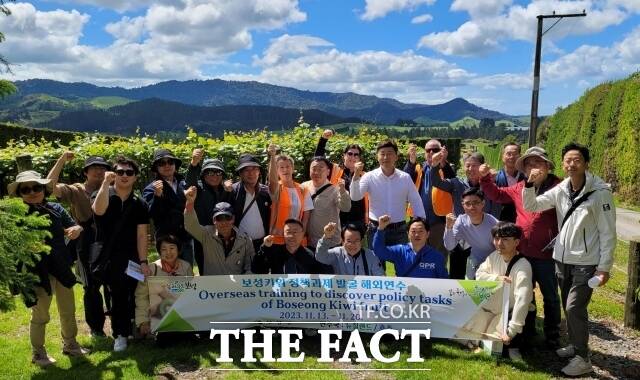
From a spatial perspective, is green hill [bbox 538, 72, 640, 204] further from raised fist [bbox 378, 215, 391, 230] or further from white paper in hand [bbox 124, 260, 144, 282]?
white paper in hand [bbox 124, 260, 144, 282]

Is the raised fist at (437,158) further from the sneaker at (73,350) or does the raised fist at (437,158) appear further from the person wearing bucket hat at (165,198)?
the sneaker at (73,350)

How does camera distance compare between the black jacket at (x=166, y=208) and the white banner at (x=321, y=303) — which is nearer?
the white banner at (x=321, y=303)

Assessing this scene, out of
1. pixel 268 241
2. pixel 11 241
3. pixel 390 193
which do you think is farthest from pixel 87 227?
pixel 390 193

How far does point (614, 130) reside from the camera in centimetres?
2166

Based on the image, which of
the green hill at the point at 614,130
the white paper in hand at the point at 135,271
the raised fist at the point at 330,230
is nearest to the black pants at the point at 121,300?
the white paper in hand at the point at 135,271

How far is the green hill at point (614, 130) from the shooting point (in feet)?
63.9

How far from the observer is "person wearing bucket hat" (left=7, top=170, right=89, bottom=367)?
5.38m

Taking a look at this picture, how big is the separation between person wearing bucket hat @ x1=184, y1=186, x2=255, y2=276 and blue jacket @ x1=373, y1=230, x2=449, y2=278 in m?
1.64

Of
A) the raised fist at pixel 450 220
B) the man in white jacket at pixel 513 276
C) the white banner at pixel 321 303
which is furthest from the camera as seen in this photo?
the raised fist at pixel 450 220

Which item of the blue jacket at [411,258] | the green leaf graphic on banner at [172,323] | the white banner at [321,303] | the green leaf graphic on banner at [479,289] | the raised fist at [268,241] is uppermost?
the raised fist at [268,241]

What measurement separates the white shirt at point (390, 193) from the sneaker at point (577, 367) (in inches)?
95.4

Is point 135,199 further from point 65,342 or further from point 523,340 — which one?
point 523,340

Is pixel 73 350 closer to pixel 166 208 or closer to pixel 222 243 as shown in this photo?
pixel 166 208

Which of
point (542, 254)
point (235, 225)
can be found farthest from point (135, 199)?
point (542, 254)
